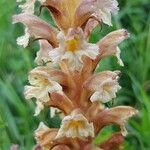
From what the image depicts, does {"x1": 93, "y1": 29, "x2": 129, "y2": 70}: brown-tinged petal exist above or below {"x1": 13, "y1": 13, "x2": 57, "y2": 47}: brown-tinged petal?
below

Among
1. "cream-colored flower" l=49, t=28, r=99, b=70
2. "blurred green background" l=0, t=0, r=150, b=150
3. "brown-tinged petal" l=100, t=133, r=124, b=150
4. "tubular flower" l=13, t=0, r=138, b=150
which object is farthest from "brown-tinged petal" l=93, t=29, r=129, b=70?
"blurred green background" l=0, t=0, r=150, b=150

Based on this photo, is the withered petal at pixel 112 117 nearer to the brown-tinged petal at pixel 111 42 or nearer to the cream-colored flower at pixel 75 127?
the cream-colored flower at pixel 75 127

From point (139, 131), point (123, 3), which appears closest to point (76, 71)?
point (139, 131)

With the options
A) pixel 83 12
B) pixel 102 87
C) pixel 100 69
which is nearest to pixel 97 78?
pixel 102 87

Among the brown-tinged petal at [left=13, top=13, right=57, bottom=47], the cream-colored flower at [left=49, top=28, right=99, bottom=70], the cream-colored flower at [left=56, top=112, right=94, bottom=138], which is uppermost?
the brown-tinged petal at [left=13, top=13, right=57, bottom=47]

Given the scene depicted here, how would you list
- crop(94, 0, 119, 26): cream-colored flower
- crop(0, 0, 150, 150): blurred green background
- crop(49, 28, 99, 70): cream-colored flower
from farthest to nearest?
crop(0, 0, 150, 150): blurred green background
crop(94, 0, 119, 26): cream-colored flower
crop(49, 28, 99, 70): cream-colored flower

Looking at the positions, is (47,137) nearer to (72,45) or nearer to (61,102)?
(61,102)

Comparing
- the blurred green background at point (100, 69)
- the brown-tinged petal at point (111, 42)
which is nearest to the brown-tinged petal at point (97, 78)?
the brown-tinged petal at point (111, 42)

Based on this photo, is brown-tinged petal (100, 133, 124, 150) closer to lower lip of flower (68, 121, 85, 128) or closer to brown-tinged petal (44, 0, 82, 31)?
lower lip of flower (68, 121, 85, 128)
